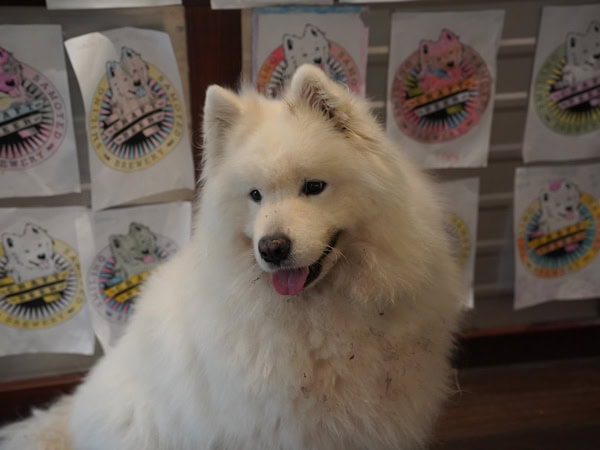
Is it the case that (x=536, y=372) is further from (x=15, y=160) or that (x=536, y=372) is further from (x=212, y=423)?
(x=15, y=160)

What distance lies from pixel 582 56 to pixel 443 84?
55cm

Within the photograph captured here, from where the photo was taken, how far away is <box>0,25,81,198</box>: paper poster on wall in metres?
1.81

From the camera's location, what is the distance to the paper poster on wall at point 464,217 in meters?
2.25

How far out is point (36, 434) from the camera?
1.80 m

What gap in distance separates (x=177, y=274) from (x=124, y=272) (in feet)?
2.17

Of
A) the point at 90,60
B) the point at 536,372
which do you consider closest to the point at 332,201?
the point at 90,60

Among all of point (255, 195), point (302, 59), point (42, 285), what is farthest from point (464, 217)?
point (42, 285)

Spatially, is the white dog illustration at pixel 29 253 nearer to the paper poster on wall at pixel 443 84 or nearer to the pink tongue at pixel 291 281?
the pink tongue at pixel 291 281

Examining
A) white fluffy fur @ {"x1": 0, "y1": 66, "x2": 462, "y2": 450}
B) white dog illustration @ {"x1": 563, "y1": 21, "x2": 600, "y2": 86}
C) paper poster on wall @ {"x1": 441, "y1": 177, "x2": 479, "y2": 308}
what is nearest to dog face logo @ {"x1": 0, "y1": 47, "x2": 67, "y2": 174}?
white fluffy fur @ {"x1": 0, "y1": 66, "x2": 462, "y2": 450}

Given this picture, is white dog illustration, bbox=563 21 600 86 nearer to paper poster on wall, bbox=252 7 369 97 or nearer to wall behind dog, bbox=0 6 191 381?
paper poster on wall, bbox=252 7 369 97

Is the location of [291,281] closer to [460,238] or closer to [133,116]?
[133,116]

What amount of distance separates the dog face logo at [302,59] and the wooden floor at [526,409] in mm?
1311

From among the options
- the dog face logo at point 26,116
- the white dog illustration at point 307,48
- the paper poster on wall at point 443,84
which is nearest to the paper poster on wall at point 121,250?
the dog face logo at point 26,116

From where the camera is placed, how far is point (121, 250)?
211cm
